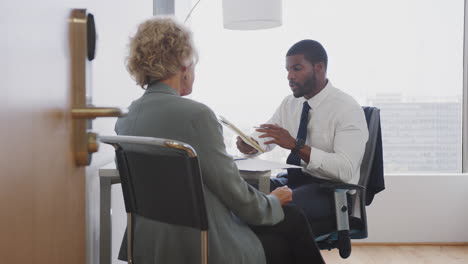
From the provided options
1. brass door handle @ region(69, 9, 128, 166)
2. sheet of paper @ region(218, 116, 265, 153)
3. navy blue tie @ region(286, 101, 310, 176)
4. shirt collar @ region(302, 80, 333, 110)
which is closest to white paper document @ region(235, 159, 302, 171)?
sheet of paper @ region(218, 116, 265, 153)

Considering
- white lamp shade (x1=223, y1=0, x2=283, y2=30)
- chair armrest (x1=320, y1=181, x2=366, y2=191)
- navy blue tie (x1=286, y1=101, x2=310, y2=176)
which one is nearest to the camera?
chair armrest (x1=320, y1=181, x2=366, y2=191)

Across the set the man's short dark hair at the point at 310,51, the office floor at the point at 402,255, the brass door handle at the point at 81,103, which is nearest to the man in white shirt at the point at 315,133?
the man's short dark hair at the point at 310,51

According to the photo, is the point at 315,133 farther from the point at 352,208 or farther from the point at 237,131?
the point at 237,131

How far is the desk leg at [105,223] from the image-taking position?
71.0 inches

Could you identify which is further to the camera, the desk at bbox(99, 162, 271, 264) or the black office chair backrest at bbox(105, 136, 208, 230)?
the desk at bbox(99, 162, 271, 264)

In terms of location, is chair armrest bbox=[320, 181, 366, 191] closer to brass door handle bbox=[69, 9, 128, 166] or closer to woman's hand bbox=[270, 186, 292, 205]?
woman's hand bbox=[270, 186, 292, 205]

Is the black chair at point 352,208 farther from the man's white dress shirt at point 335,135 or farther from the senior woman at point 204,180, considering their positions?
the senior woman at point 204,180

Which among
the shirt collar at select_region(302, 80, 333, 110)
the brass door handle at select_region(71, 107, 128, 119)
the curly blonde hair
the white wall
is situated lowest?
the white wall

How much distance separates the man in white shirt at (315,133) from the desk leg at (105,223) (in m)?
0.80

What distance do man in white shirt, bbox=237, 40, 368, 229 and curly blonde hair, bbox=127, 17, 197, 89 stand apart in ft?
2.51


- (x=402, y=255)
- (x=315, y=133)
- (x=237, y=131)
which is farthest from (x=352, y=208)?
(x=402, y=255)

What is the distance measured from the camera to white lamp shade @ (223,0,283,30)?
3.21m

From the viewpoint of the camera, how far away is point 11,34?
2.08 feet

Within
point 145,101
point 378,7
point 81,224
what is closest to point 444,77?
point 378,7
